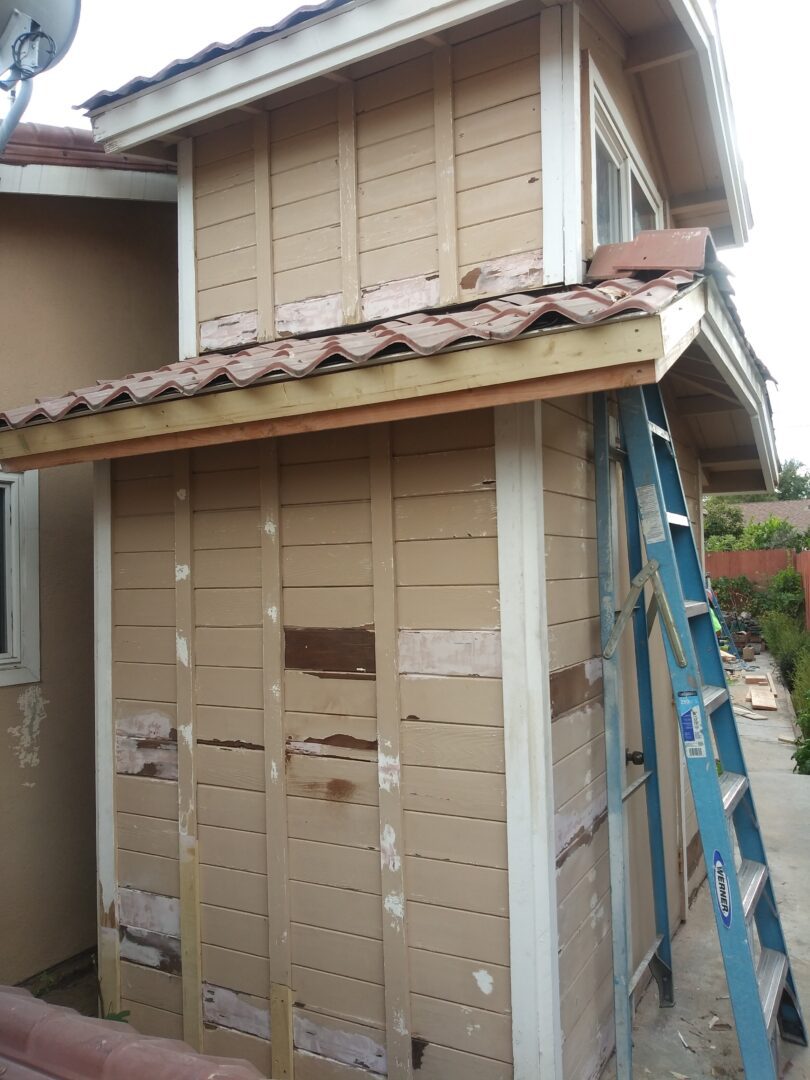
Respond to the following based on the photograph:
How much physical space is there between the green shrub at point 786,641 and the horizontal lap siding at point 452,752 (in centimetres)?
1230

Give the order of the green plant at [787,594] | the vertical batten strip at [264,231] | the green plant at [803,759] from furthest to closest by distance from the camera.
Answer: the green plant at [787,594]
the green plant at [803,759]
the vertical batten strip at [264,231]

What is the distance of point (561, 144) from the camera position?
320cm

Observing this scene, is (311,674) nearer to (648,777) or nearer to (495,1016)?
(495,1016)

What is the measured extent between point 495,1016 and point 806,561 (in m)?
17.3

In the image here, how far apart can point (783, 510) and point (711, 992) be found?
43394 mm

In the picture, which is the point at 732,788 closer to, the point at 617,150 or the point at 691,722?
the point at 691,722

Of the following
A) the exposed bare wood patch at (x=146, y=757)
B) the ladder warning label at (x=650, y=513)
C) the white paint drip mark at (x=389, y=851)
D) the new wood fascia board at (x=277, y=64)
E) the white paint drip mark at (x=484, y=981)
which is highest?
the new wood fascia board at (x=277, y=64)

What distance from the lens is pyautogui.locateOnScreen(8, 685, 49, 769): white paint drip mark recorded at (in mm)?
4168

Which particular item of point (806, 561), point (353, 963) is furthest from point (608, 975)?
point (806, 561)

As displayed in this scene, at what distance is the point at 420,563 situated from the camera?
2.97 m

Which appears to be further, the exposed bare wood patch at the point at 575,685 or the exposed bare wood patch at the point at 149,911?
the exposed bare wood patch at the point at 149,911

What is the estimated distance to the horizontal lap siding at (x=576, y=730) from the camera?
2879 millimetres

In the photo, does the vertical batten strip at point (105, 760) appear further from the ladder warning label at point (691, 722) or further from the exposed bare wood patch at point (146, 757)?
the ladder warning label at point (691, 722)

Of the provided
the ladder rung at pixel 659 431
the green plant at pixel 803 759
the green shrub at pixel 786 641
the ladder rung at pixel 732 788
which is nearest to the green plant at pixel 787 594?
the green shrub at pixel 786 641
